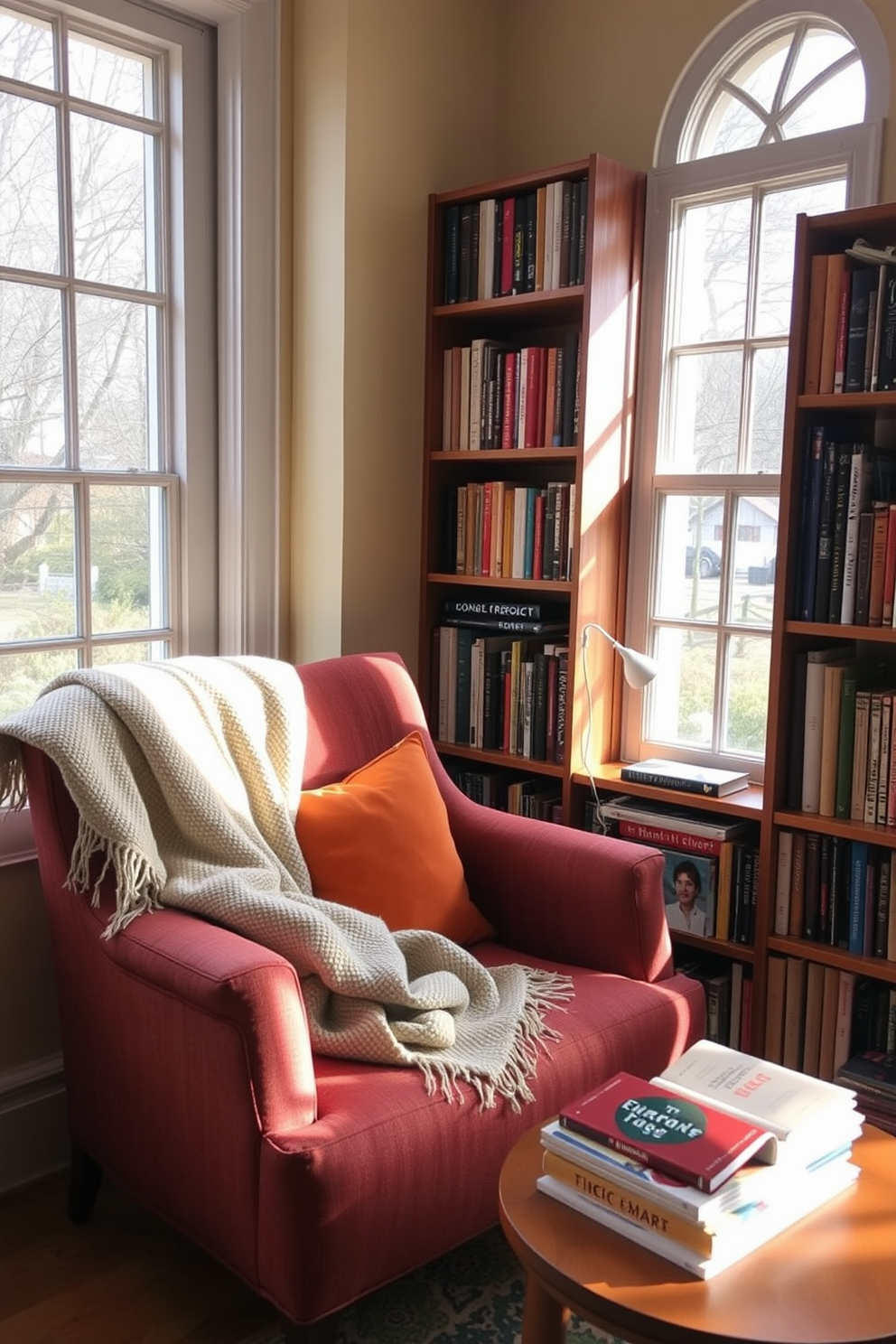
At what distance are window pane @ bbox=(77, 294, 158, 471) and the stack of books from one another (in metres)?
1.65

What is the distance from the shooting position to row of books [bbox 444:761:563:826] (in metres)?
2.70

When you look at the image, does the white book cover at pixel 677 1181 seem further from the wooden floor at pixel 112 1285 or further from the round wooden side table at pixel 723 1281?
the wooden floor at pixel 112 1285

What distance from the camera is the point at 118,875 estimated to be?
1.77m

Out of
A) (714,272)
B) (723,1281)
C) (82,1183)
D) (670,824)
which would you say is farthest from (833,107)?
(82,1183)

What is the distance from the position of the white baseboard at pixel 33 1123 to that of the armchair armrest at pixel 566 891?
0.89 metres

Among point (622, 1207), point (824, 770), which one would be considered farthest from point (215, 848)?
point (824, 770)

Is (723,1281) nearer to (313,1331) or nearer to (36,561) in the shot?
(313,1331)

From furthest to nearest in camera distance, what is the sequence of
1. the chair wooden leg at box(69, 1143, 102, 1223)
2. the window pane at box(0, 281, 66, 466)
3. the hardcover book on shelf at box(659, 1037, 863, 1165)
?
the window pane at box(0, 281, 66, 466), the chair wooden leg at box(69, 1143, 102, 1223), the hardcover book on shelf at box(659, 1037, 863, 1165)

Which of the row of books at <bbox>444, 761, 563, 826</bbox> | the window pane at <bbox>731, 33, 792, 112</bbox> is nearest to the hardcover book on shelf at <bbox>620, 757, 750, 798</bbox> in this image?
the row of books at <bbox>444, 761, 563, 826</bbox>

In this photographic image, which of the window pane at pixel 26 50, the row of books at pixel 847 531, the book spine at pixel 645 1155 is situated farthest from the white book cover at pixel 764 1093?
the window pane at pixel 26 50

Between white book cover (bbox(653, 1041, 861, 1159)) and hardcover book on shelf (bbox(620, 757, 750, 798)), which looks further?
hardcover book on shelf (bbox(620, 757, 750, 798))

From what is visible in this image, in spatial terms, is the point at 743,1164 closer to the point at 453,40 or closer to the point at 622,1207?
the point at 622,1207

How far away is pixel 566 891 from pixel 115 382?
1.39 metres

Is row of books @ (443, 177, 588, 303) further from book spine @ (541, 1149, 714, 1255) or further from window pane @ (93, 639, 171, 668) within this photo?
book spine @ (541, 1149, 714, 1255)
